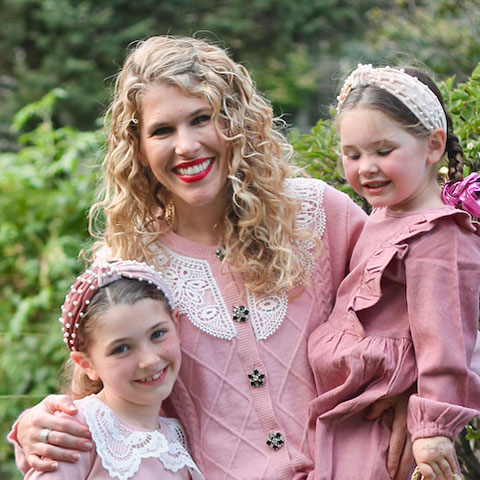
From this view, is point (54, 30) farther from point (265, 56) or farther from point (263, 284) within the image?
point (263, 284)

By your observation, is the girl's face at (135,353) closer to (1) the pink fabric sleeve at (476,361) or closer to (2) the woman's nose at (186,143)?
(2) the woman's nose at (186,143)

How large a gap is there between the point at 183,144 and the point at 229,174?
23cm

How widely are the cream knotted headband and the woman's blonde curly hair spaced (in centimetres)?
47

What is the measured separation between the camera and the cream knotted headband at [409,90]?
2008mm

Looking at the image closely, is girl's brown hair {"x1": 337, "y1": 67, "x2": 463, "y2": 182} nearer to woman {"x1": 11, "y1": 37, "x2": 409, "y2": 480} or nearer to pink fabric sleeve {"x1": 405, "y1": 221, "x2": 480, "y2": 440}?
pink fabric sleeve {"x1": 405, "y1": 221, "x2": 480, "y2": 440}

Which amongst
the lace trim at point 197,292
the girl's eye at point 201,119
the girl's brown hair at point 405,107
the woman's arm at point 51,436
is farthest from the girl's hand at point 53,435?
the girl's brown hair at point 405,107

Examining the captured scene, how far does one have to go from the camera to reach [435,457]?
6.02ft

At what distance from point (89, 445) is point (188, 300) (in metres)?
0.58

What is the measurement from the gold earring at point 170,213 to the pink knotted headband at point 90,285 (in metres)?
0.44

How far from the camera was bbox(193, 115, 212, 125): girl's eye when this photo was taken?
2.32 meters

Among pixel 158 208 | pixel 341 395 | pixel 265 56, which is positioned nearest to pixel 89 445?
pixel 341 395

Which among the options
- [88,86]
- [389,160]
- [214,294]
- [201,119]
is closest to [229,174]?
[201,119]

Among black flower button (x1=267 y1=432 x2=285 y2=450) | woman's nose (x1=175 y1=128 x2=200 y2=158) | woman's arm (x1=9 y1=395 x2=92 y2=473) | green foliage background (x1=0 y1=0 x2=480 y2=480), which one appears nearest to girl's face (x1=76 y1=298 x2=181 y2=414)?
woman's arm (x1=9 y1=395 x2=92 y2=473)

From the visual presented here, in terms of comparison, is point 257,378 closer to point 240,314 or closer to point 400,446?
point 240,314
